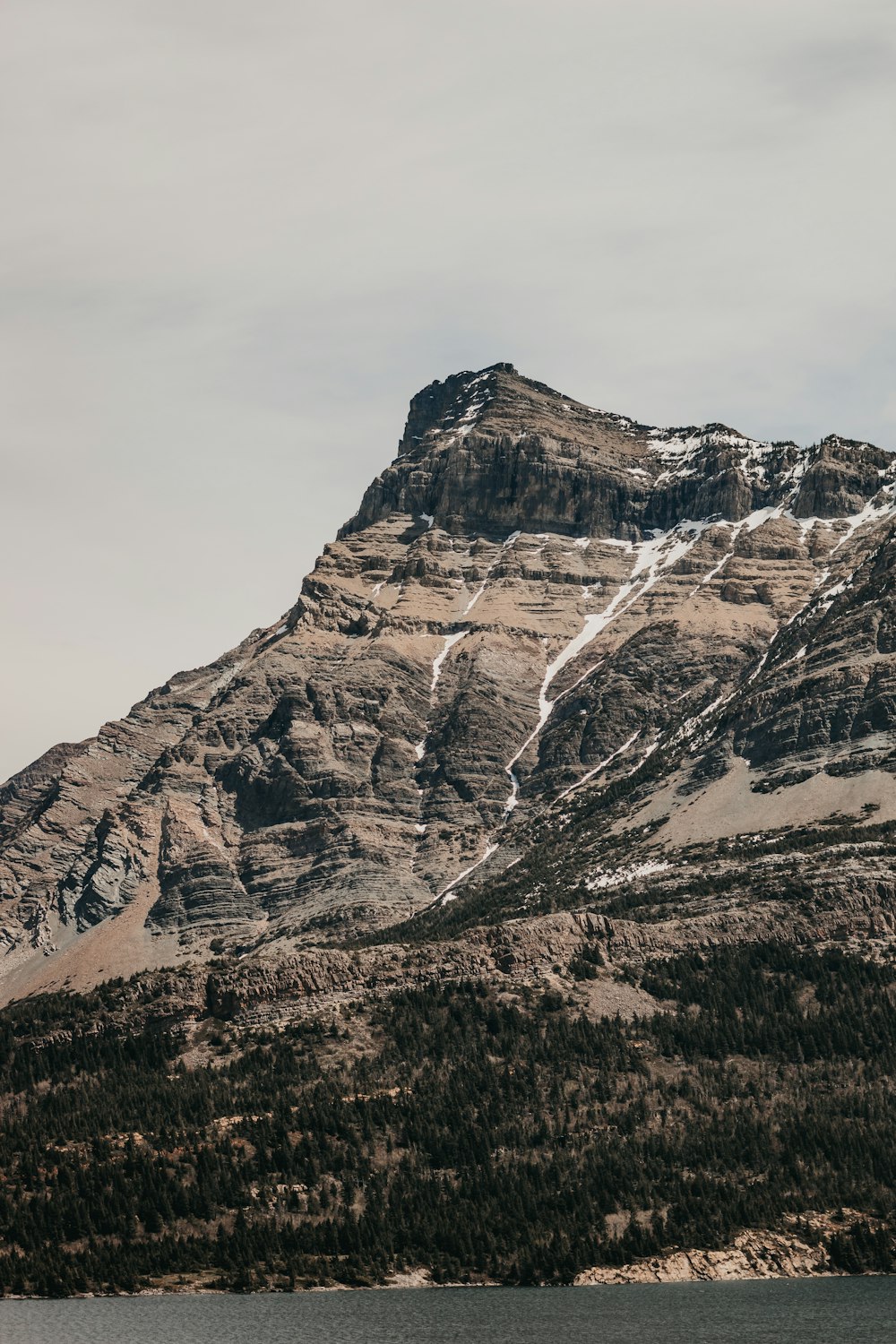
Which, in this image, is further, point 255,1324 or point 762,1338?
point 255,1324

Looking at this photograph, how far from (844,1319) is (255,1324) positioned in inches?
2080

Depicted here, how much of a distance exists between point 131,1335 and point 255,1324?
566 inches

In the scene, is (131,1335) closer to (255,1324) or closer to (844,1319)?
(255,1324)

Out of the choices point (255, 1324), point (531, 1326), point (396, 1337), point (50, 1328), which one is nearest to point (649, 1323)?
point (531, 1326)

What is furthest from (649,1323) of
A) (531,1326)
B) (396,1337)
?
(396,1337)

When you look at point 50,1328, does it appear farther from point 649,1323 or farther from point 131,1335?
point 649,1323

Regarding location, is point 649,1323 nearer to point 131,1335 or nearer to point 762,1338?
point 762,1338

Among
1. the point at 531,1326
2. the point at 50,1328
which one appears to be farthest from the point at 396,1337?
the point at 50,1328

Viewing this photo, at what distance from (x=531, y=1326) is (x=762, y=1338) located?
20953mm

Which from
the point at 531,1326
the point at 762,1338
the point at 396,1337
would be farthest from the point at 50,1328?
the point at 762,1338

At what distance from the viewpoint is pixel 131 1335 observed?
186500mm

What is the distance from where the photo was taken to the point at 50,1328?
190375 millimetres

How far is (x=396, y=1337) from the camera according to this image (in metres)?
186

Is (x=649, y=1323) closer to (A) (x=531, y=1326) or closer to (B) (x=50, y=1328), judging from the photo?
(A) (x=531, y=1326)
